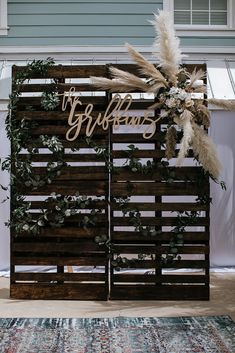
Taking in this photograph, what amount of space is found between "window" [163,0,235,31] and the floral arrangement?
2.82m

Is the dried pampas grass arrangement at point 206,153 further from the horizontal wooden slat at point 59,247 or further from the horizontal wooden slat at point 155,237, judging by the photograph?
the horizontal wooden slat at point 59,247

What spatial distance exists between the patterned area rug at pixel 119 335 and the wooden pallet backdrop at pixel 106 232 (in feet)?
2.91

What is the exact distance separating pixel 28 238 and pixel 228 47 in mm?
4244

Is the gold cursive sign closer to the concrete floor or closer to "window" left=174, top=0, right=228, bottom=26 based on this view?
the concrete floor

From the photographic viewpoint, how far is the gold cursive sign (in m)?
5.79

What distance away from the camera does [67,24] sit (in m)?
8.20

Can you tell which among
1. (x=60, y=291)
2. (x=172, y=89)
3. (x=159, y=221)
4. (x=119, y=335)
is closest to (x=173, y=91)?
(x=172, y=89)

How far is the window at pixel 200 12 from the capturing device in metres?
8.38

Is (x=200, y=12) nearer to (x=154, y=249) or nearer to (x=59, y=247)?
(x=154, y=249)

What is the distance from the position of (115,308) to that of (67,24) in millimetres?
4436

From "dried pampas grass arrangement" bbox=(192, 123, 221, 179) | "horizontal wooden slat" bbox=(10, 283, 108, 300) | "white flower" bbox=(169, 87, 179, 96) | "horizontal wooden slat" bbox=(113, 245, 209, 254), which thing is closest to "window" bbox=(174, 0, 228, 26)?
"white flower" bbox=(169, 87, 179, 96)

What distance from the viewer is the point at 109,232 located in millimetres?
5930

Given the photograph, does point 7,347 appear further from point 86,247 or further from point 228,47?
point 228,47

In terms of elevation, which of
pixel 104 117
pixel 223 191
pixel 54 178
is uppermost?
pixel 104 117
